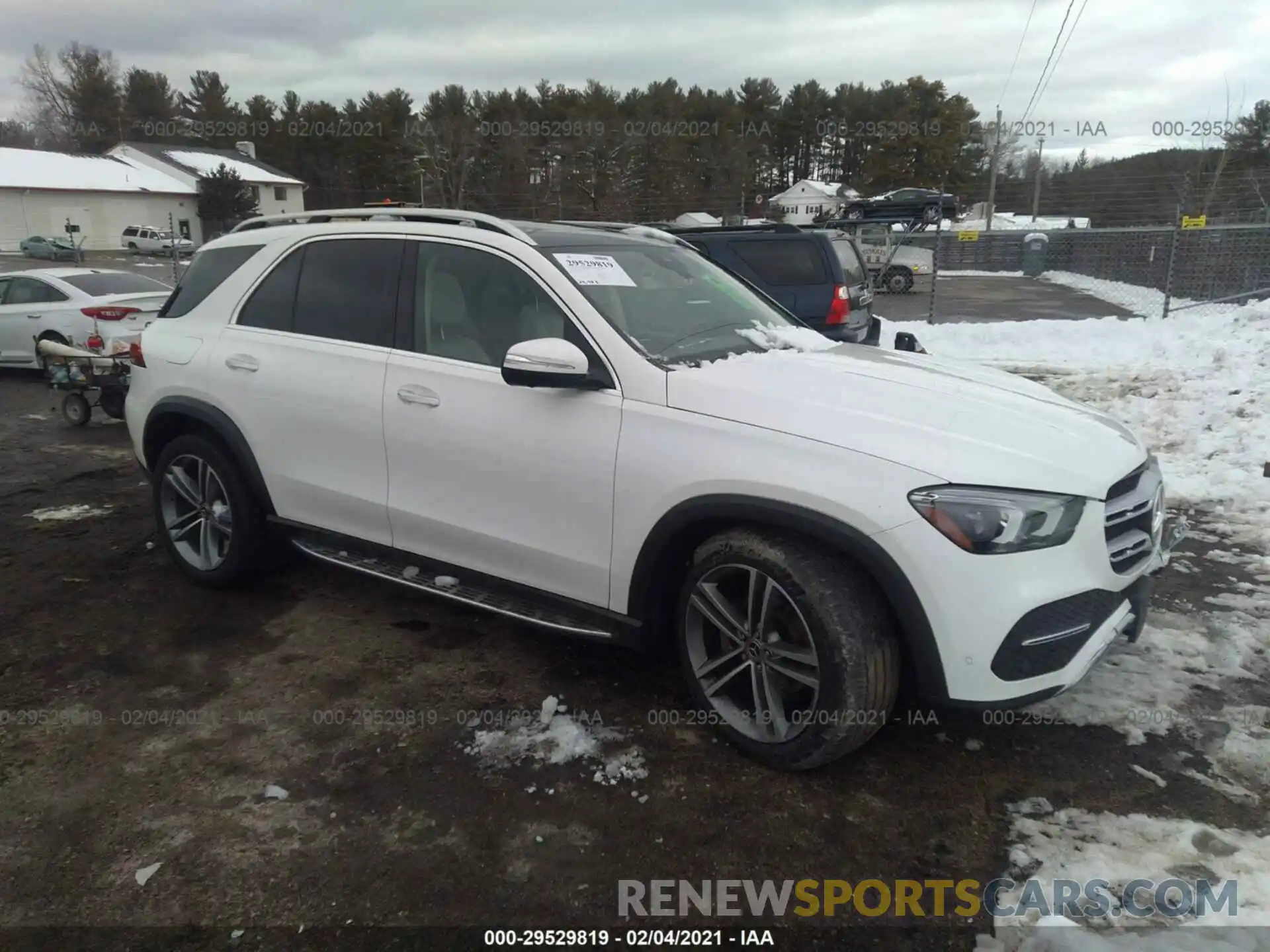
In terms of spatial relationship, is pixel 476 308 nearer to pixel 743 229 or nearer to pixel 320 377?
pixel 320 377

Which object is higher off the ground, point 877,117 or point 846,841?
point 877,117

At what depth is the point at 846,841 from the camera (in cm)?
267

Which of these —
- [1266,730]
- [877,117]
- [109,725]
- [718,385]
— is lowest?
[109,725]

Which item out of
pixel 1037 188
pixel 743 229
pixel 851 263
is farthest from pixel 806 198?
pixel 743 229

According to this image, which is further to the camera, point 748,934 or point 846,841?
point 846,841

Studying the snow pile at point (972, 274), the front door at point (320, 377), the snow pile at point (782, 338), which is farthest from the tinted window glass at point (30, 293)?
the snow pile at point (972, 274)

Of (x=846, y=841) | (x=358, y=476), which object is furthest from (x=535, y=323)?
(x=846, y=841)

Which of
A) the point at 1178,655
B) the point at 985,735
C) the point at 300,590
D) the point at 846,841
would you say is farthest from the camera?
the point at 300,590

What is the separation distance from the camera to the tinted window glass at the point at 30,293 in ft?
36.3

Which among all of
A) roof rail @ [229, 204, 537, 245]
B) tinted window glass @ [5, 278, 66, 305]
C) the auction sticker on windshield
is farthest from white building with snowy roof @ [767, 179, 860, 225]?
the auction sticker on windshield

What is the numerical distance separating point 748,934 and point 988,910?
0.67 metres

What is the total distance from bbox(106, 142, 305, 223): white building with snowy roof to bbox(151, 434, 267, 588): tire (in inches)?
2223

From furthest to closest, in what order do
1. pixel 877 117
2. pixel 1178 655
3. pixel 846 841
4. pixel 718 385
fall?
1. pixel 877 117
2. pixel 1178 655
3. pixel 718 385
4. pixel 846 841

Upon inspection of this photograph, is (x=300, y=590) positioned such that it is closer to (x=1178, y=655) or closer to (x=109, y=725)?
(x=109, y=725)
